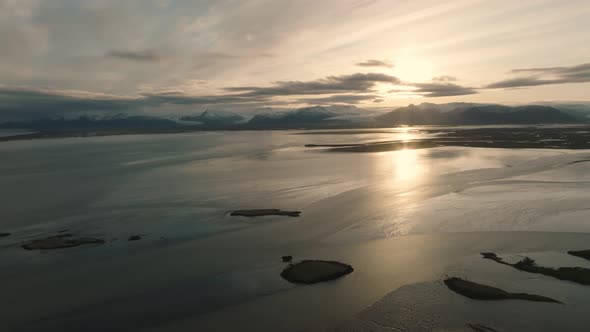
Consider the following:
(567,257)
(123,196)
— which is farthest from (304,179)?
(567,257)

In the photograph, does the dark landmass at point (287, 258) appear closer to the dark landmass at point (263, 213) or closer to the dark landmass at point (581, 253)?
the dark landmass at point (263, 213)

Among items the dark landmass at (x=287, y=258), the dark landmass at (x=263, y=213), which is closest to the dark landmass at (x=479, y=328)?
the dark landmass at (x=287, y=258)

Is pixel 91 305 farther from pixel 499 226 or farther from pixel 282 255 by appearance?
pixel 499 226

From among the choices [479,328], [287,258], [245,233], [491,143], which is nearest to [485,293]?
[479,328]

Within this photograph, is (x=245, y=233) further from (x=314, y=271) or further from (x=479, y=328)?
(x=479, y=328)

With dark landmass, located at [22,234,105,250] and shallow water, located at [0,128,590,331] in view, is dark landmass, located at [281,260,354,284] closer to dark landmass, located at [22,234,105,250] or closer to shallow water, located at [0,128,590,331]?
shallow water, located at [0,128,590,331]

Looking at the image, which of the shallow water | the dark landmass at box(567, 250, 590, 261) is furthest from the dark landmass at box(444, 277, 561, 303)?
the dark landmass at box(567, 250, 590, 261)
